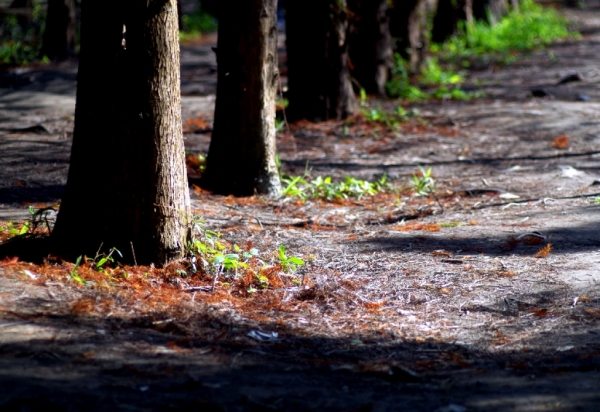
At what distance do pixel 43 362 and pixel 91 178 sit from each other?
155cm

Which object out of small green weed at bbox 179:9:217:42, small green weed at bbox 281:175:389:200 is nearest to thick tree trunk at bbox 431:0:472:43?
small green weed at bbox 179:9:217:42

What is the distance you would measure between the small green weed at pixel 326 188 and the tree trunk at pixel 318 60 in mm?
2790

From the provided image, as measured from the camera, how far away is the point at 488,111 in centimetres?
1142

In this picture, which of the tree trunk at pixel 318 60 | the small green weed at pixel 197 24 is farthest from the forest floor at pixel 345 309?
the small green weed at pixel 197 24

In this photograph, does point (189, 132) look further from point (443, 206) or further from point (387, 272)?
point (387, 272)

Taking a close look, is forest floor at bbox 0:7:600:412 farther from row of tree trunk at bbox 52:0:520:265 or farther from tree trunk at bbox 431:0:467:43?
tree trunk at bbox 431:0:467:43

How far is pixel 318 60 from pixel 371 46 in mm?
2407

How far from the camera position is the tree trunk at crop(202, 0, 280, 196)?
272 inches

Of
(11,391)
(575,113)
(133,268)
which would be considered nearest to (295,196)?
(133,268)

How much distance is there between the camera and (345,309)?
14.4 feet

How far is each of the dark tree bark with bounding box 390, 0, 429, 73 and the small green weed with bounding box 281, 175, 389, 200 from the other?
7207mm

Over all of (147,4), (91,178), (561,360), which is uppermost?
(147,4)

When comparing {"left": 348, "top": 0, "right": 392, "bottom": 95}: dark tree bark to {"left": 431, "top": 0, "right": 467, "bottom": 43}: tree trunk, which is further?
{"left": 431, "top": 0, "right": 467, "bottom": 43}: tree trunk

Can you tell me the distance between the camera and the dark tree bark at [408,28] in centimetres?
1423
